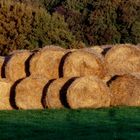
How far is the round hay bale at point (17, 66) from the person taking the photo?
2189cm

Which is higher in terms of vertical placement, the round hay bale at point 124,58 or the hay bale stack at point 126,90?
the round hay bale at point 124,58

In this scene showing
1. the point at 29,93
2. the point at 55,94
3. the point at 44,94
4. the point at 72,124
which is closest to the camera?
the point at 72,124

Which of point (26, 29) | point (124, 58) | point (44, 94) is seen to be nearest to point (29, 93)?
point (44, 94)

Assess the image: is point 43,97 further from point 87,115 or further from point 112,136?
point 112,136

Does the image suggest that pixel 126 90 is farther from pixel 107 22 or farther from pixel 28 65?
pixel 107 22

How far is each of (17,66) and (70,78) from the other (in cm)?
215

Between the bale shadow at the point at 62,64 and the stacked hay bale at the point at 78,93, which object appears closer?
the stacked hay bale at the point at 78,93

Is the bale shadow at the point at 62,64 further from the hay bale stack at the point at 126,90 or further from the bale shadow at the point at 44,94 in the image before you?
the hay bale stack at the point at 126,90

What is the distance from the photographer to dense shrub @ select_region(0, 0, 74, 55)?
40312mm

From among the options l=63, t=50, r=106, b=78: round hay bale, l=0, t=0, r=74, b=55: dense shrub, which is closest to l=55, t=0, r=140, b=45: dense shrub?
l=0, t=0, r=74, b=55: dense shrub

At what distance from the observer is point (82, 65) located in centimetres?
2173

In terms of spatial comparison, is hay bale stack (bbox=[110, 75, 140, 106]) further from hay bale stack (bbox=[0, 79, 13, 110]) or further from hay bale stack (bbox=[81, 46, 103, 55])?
hay bale stack (bbox=[0, 79, 13, 110])

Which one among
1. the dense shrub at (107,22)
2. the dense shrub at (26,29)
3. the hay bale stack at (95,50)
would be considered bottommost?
the dense shrub at (107,22)

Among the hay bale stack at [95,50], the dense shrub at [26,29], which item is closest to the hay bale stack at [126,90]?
the hay bale stack at [95,50]
